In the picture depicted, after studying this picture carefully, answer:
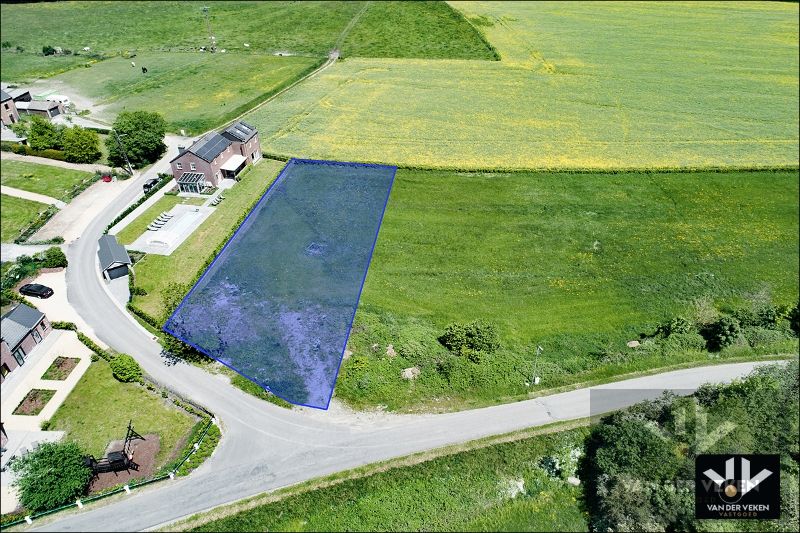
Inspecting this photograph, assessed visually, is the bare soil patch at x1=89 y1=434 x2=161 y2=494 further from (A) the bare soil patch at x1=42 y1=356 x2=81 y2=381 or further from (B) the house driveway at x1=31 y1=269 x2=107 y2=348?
(B) the house driveway at x1=31 y1=269 x2=107 y2=348

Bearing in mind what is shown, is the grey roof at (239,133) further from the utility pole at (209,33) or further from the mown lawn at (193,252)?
the utility pole at (209,33)

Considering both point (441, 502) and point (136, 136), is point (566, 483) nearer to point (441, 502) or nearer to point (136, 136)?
point (441, 502)

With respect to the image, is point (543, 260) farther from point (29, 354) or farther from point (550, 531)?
point (29, 354)

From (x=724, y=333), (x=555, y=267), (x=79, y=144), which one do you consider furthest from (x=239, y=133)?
(x=724, y=333)

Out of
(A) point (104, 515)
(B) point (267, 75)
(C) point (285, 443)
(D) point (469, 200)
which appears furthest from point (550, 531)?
(B) point (267, 75)

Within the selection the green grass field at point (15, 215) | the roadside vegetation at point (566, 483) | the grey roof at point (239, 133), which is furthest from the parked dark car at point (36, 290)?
the roadside vegetation at point (566, 483)

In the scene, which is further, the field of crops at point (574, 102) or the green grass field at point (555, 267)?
the field of crops at point (574, 102)
